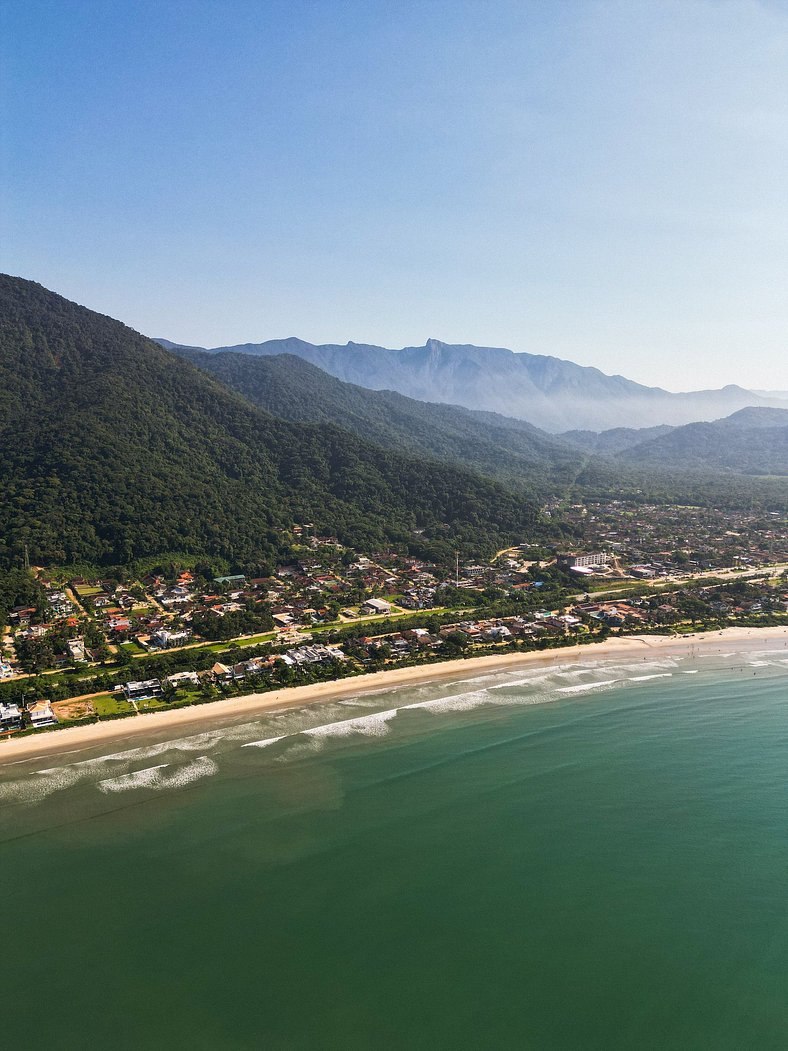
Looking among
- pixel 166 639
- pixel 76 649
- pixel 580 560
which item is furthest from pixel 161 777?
pixel 580 560

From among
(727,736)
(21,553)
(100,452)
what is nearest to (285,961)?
(727,736)

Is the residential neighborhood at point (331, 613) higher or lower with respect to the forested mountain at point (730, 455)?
lower

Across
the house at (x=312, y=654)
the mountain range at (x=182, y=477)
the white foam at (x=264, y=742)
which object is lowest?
the white foam at (x=264, y=742)

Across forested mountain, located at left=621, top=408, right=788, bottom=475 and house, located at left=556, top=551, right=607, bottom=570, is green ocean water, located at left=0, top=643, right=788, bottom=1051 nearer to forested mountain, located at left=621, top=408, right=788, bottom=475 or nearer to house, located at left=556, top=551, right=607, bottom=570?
house, located at left=556, top=551, right=607, bottom=570

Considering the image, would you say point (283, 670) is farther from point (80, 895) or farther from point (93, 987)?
point (93, 987)

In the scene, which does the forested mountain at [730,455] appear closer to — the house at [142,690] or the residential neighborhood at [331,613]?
the residential neighborhood at [331,613]

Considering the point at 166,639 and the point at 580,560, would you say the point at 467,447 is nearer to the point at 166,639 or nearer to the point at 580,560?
the point at 580,560

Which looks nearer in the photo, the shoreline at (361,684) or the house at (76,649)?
the shoreline at (361,684)

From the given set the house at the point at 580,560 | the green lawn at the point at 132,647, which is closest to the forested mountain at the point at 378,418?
the house at the point at 580,560
